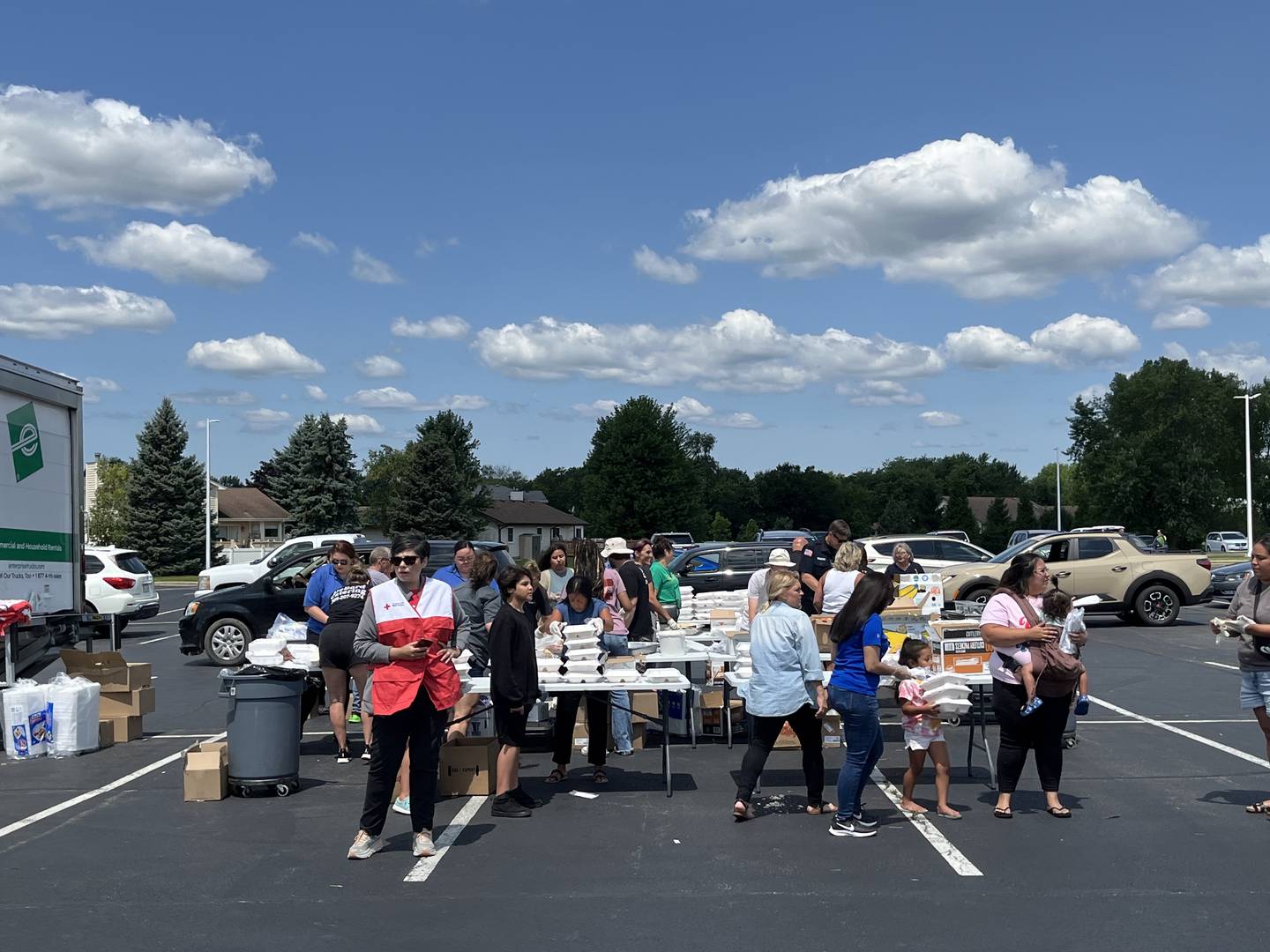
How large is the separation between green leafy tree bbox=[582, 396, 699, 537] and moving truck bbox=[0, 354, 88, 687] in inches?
2509

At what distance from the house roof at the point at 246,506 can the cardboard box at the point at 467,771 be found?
86.6 m

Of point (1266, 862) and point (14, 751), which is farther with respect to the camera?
point (14, 751)

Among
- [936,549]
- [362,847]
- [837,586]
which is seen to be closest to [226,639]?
[837,586]

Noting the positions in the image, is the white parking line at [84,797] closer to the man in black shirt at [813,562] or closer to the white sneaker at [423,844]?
the white sneaker at [423,844]

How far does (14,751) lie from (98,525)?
65204 millimetres

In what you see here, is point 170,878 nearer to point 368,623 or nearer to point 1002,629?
point 368,623

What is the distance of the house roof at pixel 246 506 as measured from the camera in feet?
305

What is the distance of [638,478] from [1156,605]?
183 ft

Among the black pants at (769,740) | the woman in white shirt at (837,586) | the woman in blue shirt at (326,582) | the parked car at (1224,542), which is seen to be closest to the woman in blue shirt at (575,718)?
the black pants at (769,740)

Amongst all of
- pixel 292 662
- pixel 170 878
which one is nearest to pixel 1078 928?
pixel 170 878

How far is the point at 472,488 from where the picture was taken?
76812mm

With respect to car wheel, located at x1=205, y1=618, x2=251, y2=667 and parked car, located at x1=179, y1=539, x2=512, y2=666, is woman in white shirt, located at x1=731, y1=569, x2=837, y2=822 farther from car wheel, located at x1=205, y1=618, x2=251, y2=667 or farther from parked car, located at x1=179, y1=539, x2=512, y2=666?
car wheel, located at x1=205, y1=618, x2=251, y2=667

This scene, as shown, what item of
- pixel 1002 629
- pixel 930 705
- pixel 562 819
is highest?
pixel 1002 629

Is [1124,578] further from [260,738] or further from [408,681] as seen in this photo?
[408,681]
